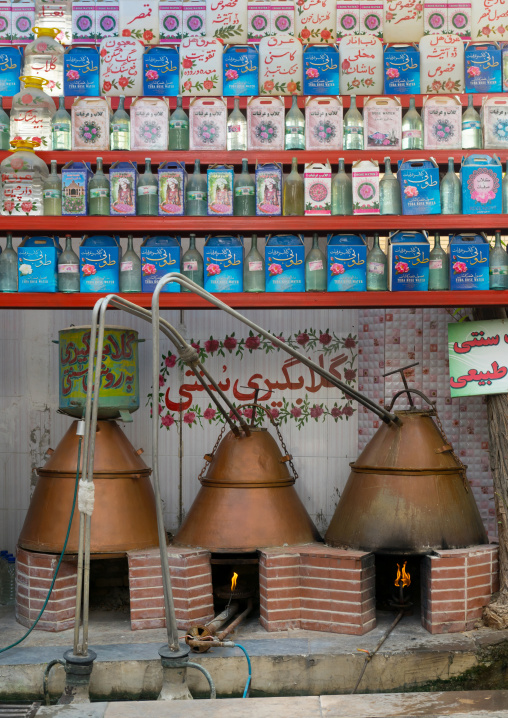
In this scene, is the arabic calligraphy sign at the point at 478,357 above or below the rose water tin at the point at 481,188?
below

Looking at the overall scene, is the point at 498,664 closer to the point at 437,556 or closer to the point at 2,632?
the point at 437,556

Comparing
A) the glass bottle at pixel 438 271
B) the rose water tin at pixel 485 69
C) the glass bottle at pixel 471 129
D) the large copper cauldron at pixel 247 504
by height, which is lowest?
the large copper cauldron at pixel 247 504

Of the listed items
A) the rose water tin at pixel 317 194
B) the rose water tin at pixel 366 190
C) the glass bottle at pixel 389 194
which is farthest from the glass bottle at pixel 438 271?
the rose water tin at pixel 317 194

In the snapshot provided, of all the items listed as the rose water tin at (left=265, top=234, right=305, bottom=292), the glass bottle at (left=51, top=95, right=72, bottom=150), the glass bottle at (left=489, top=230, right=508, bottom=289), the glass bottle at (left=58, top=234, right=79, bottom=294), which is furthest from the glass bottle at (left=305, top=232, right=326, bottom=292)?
the glass bottle at (left=51, top=95, right=72, bottom=150)

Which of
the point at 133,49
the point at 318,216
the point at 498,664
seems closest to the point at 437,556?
the point at 498,664

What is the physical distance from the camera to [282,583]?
486 centimetres

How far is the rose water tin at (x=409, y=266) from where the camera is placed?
501 cm

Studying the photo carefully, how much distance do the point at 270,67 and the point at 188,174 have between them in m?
0.86

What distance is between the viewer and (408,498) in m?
4.92

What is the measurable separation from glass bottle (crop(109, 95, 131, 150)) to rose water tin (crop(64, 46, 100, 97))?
0.26m

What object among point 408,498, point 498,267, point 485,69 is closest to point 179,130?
point 485,69

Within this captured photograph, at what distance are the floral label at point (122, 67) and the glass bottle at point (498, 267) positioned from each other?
2.47 m

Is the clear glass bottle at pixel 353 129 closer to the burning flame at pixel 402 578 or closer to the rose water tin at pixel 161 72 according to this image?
the rose water tin at pixel 161 72

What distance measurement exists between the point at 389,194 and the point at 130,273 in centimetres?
168
